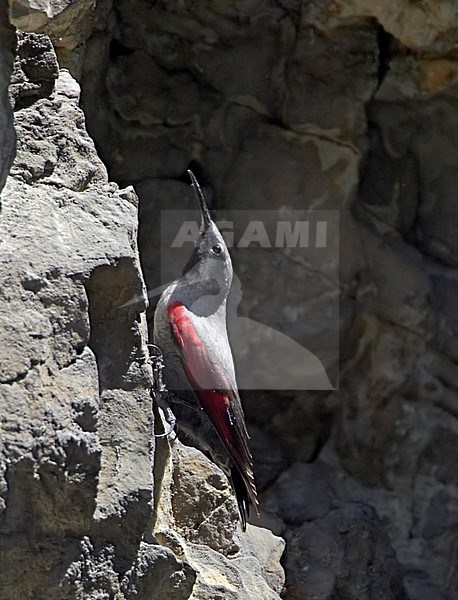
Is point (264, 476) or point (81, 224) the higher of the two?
point (81, 224)

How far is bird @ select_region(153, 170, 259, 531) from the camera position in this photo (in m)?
2.86

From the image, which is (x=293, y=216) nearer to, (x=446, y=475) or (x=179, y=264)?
(x=179, y=264)

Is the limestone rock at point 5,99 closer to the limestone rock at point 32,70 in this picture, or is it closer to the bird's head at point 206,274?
the limestone rock at point 32,70

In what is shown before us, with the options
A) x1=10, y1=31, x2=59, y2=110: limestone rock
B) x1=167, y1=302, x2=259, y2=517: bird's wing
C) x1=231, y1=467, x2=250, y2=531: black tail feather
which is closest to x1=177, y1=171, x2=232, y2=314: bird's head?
x1=167, y1=302, x2=259, y2=517: bird's wing

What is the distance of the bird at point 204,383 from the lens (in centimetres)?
286

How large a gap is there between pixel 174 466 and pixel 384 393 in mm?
1678

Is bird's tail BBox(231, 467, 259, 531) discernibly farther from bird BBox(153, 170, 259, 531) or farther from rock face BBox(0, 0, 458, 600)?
rock face BBox(0, 0, 458, 600)

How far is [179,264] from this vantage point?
422 cm

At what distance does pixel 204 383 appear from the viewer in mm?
2881

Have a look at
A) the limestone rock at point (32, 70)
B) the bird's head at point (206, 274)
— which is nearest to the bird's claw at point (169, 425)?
the bird's head at point (206, 274)

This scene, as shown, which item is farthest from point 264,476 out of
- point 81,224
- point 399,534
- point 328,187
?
point 81,224

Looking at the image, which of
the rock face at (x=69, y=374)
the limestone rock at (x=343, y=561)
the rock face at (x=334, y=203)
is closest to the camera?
the rock face at (x=69, y=374)

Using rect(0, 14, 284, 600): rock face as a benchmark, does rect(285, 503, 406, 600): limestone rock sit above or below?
below

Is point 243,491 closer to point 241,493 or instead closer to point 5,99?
point 241,493
